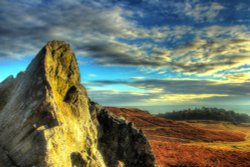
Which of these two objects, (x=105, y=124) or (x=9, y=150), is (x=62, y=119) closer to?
(x=9, y=150)

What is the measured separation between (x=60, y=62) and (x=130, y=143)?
709 cm

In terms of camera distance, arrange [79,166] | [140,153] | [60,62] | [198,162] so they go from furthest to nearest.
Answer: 1. [198,162]
2. [140,153]
3. [60,62]
4. [79,166]

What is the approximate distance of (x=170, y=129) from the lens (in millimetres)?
77250

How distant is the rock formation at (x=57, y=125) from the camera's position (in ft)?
41.5

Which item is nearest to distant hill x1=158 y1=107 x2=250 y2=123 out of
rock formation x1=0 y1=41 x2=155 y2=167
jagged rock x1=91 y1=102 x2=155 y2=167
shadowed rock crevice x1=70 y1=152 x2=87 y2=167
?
jagged rock x1=91 y1=102 x2=155 y2=167

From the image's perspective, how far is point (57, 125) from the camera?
13.0 metres

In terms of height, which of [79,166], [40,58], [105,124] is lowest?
[79,166]

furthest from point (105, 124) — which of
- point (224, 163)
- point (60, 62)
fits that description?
point (224, 163)

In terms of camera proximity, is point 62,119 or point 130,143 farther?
point 130,143

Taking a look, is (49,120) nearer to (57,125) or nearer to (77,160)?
(57,125)

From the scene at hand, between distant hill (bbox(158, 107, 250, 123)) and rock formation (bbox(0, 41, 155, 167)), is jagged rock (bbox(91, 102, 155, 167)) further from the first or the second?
distant hill (bbox(158, 107, 250, 123))

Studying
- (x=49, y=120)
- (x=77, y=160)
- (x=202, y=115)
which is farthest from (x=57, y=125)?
(x=202, y=115)

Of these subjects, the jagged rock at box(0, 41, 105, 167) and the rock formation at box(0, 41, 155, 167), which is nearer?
the jagged rock at box(0, 41, 105, 167)

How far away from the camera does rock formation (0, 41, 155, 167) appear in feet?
41.5
